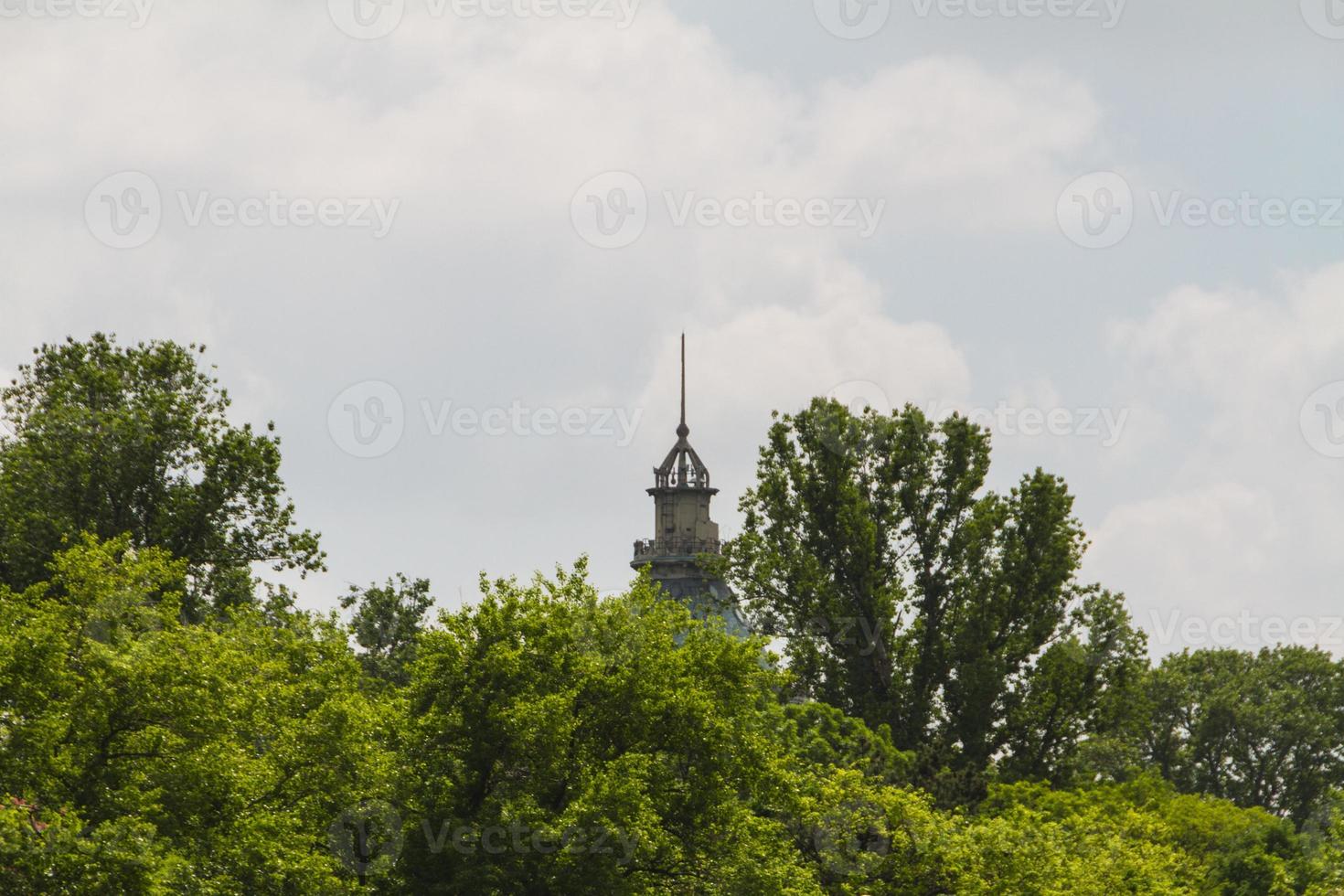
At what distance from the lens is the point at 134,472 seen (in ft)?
186

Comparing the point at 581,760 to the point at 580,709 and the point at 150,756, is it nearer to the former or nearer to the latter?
the point at 580,709

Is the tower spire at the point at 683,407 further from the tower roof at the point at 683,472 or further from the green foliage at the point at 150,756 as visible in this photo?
the green foliage at the point at 150,756

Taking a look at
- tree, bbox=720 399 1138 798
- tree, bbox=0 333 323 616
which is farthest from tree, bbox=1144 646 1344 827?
tree, bbox=0 333 323 616

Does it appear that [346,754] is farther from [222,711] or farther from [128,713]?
[128,713]

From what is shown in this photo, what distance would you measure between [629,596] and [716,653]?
8.65 ft

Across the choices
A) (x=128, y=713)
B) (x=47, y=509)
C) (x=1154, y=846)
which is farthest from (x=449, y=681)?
(x=1154, y=846)

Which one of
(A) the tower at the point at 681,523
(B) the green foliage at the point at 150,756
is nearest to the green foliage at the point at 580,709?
(B) the green foliage at the point at 150,756

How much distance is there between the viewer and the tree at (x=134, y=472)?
184 feet

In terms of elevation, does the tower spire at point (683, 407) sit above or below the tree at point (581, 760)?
above

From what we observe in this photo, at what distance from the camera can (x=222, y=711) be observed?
33.1 m

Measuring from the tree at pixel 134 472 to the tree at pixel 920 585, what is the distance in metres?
18.2

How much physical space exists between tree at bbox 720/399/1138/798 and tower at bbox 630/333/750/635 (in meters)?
48.4

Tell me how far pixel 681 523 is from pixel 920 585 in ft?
175

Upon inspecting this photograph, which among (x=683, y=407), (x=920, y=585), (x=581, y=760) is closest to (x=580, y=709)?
(x=581, y=760)
